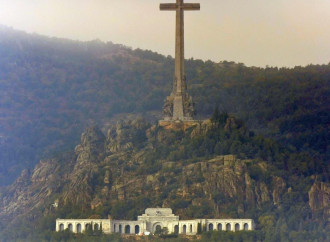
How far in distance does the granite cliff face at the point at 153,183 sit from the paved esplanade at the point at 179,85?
1.98 meters

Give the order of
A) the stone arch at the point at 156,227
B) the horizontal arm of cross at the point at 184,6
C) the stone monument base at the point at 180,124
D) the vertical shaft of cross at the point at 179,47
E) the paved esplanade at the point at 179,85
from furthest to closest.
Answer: the vertical shaft of cross at the point at 179,47 → the paved esplanade at the point at 179,85 → the horizontal arm of cross at the point at 184,6 → the stone monument base at the point at 180,124 → the stone arch at the point at 156,227

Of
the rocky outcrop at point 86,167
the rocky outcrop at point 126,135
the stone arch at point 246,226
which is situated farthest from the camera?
the rocky outcrop at point 126,135

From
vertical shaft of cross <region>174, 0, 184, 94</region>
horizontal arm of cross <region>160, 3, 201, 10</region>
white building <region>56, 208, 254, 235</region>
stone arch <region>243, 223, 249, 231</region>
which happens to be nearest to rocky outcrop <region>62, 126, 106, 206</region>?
white building <region>56, 208, 254, 235</region>

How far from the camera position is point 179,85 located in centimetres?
18688

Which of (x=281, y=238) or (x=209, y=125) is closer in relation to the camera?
(x=281, y=238)

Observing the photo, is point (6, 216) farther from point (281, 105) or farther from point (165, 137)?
point (281, 105)

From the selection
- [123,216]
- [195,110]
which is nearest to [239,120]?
[195,110]

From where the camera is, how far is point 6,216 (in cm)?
18400

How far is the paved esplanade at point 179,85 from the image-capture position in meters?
185

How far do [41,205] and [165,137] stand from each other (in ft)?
34.3

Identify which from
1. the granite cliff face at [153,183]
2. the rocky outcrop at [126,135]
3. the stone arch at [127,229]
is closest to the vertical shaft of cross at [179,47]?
the rocky outcrop at [126,135]

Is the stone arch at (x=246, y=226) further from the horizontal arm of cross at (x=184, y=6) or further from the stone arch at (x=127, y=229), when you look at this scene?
the horizontal arm of cross at (x=184, y=6)

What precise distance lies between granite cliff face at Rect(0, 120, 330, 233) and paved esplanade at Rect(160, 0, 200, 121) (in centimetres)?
198

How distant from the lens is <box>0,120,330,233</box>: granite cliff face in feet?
571
